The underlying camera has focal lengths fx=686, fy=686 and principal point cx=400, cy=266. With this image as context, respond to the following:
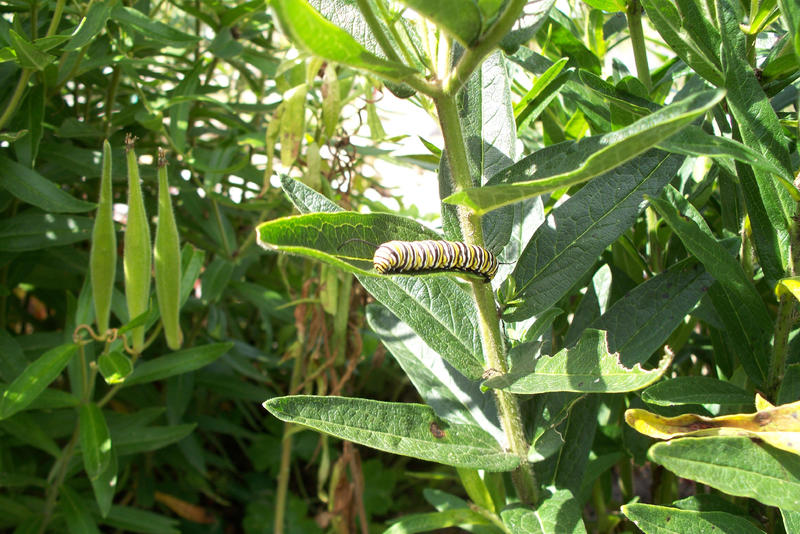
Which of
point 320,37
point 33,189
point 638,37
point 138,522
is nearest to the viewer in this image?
point 320,37

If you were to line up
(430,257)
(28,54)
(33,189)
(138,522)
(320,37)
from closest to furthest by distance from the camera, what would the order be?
(320,37) < (430,257) < (28,54) < (33,189) < (138,522)

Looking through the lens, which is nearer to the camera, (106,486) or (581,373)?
(581,373)

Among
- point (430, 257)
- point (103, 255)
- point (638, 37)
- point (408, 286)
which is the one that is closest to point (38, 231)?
point (103, 255)

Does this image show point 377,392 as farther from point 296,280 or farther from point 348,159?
point 348,159

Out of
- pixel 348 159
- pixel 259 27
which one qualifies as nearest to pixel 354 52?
pixel 348 159

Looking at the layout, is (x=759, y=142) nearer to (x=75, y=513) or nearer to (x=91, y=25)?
(x=91, y=25)

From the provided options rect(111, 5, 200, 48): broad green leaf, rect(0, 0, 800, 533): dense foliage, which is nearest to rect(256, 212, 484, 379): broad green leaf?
rect(0, 0, 800, 533): dense foliage

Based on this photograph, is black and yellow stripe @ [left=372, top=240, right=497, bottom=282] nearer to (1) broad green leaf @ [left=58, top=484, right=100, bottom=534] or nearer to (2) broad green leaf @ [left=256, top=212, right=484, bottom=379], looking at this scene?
(2) broad green leaf @ [left=256, top=212, right=484, bottom=379]
